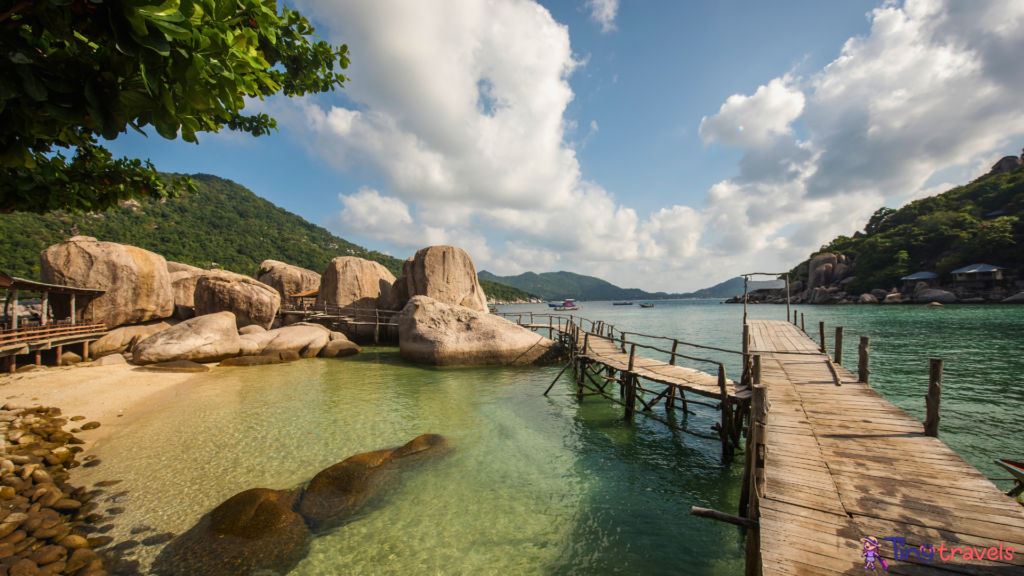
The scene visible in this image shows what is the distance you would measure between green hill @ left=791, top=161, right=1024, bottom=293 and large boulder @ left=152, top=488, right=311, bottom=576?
77.9 meters

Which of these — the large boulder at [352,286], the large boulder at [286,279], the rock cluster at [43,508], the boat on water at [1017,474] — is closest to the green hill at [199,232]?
the large boulder at [286,279]

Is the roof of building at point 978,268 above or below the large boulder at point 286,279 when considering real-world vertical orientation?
above

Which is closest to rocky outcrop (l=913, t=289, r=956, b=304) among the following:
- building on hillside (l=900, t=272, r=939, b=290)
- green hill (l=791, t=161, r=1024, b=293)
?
building on hillside (l=900, t=272, r=939, b=290)

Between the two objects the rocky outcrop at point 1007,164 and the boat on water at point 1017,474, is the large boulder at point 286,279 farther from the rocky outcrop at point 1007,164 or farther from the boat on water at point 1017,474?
the rocky outcrop at point 1007,164

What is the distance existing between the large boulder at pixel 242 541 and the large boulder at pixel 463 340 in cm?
1198

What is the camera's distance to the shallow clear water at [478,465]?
5301mm

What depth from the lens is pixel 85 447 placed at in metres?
8.06

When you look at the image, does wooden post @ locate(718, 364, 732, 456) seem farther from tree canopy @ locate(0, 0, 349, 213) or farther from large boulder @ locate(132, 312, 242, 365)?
large boulder @ locate(132, 312, 242, 365)

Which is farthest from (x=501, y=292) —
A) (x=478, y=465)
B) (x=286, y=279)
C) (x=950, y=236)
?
(x=478, y=465)

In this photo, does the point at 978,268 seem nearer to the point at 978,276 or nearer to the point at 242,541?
the point at 978,276

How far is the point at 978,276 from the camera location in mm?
47500

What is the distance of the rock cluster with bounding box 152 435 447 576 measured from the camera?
4.82 m

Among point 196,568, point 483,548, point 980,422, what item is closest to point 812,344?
point 980,422

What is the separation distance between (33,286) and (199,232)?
154 feet
